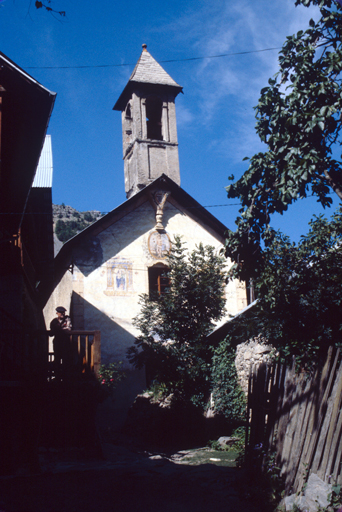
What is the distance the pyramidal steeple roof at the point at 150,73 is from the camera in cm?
2048

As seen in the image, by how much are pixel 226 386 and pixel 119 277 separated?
5.80m

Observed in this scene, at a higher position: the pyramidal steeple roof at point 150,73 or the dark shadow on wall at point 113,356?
the pyramidal steeple roof at point 150,73

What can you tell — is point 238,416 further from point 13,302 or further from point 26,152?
point 26,152

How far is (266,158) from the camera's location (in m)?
7.81

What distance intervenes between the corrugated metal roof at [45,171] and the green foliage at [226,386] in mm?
6194

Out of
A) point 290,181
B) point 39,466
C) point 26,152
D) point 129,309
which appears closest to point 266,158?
point 290,181

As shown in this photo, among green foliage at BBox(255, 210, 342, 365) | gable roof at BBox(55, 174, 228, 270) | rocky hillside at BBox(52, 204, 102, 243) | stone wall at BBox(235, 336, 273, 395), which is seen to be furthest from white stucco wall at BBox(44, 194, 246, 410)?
rocky hillside at BBox(52, 204, 102, 243)

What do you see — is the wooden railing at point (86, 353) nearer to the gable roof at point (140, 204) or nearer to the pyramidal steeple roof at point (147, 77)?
the gable roof at point (140, 204)

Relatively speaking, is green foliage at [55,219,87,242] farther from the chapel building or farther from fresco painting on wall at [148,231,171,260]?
fresco painting on wall at [148,231,171,260]

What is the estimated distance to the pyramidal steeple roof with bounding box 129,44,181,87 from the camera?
20.5 metres

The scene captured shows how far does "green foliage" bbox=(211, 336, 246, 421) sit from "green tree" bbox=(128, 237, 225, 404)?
350 mm

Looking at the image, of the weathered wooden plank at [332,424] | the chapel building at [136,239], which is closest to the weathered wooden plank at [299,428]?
the weathered wooden plank at [332,424]

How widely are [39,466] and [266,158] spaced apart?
5.93 meters

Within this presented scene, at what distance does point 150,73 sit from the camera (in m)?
21.0
